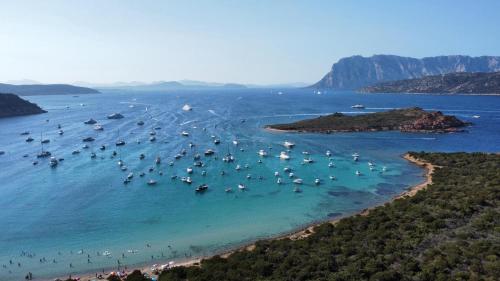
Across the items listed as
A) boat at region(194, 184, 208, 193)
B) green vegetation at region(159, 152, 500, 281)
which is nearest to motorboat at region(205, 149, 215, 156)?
boat at region(194, 184, 208, 193)

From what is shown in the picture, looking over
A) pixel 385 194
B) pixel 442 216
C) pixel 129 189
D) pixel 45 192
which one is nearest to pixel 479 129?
pixel 385 194

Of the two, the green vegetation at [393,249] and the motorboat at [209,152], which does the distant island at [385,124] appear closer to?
the motorboat at [209,152]

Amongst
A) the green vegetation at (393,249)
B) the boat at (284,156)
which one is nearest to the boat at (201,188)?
the green vegetation at (393,249)

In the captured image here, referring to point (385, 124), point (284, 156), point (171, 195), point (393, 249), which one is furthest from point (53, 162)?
point (385, 124)

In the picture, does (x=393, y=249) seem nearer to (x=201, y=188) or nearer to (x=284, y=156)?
(x=201, y=188)

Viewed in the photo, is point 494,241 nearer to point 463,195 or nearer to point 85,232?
point 463,195

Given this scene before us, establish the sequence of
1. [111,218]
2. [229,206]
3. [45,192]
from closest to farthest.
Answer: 1. [111,218]
2. [229,206]
3. [45,192]

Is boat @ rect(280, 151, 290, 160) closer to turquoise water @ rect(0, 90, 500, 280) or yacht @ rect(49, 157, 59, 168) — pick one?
turquoise water @ rect(0, 90, 500, 280)
